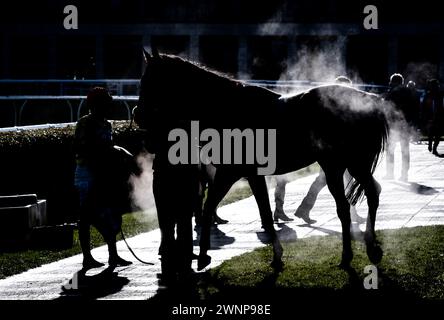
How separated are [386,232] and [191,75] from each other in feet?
12.4

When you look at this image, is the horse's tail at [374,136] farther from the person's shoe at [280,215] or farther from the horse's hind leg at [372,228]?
the person's shoe at [280,215]

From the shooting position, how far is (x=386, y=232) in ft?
35.5

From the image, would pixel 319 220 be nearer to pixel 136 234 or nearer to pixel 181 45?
pixel 136 234

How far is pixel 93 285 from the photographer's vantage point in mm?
8500

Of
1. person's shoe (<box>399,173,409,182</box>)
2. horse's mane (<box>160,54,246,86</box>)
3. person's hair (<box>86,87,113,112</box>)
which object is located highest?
horse's mane (<box>160,54,246,86</box>)

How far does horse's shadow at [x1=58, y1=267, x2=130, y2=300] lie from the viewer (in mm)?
8070

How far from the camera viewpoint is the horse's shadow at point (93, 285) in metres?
8.07

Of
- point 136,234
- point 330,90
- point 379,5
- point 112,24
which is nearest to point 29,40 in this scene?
point 112,24

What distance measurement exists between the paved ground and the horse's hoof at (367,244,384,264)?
1.55 metres

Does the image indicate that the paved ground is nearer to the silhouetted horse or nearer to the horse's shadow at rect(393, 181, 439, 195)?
the horse's shadow at rect(393, 181, 439, 195)

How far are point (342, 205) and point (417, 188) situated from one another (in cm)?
673

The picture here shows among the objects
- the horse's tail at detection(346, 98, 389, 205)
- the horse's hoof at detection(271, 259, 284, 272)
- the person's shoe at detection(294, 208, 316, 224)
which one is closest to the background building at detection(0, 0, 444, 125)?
the person's shoe at detection(294, 208, 316, 224)

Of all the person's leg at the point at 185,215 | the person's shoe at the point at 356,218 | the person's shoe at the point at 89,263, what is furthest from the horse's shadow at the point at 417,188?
the person's leg at the point at 185,215

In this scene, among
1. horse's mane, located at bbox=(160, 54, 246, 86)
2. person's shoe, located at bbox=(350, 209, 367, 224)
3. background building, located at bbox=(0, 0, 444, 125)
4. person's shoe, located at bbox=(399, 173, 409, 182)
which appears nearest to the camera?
horse's mane, located at bbox=(160, 54, 246, 86)
